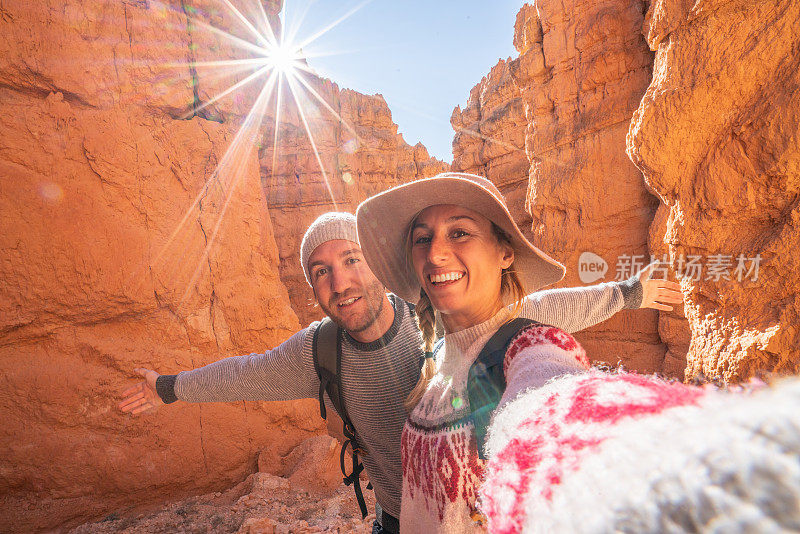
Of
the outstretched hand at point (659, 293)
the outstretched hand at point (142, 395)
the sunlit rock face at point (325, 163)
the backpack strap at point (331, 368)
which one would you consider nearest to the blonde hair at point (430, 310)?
the backpack strap at point (331, 368)

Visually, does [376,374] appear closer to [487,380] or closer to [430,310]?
[430,310]

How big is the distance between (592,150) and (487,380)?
18.3 ft

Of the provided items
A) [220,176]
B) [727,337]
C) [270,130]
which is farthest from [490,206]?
[270,130]

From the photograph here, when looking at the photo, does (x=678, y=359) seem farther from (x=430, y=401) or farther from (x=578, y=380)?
(x=578, y=380)

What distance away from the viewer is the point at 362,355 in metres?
1.65

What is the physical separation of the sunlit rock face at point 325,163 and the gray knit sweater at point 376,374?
9.22 meters

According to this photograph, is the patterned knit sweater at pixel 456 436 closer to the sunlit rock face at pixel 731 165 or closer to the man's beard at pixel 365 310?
the man's beard at pixel 365 310

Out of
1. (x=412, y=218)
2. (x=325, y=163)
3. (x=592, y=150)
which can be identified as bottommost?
(x=412, y=218)

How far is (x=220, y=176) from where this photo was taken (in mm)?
4605

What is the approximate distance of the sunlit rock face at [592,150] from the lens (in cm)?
487

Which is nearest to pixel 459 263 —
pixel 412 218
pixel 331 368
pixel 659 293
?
pixel 412 218

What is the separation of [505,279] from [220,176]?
4502 millimetres

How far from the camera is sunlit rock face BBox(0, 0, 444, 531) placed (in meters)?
3.20

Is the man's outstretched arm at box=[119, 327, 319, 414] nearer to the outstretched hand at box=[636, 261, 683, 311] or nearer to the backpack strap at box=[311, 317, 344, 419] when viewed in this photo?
the backpack strap at box=[311, 317, 344, 419]
